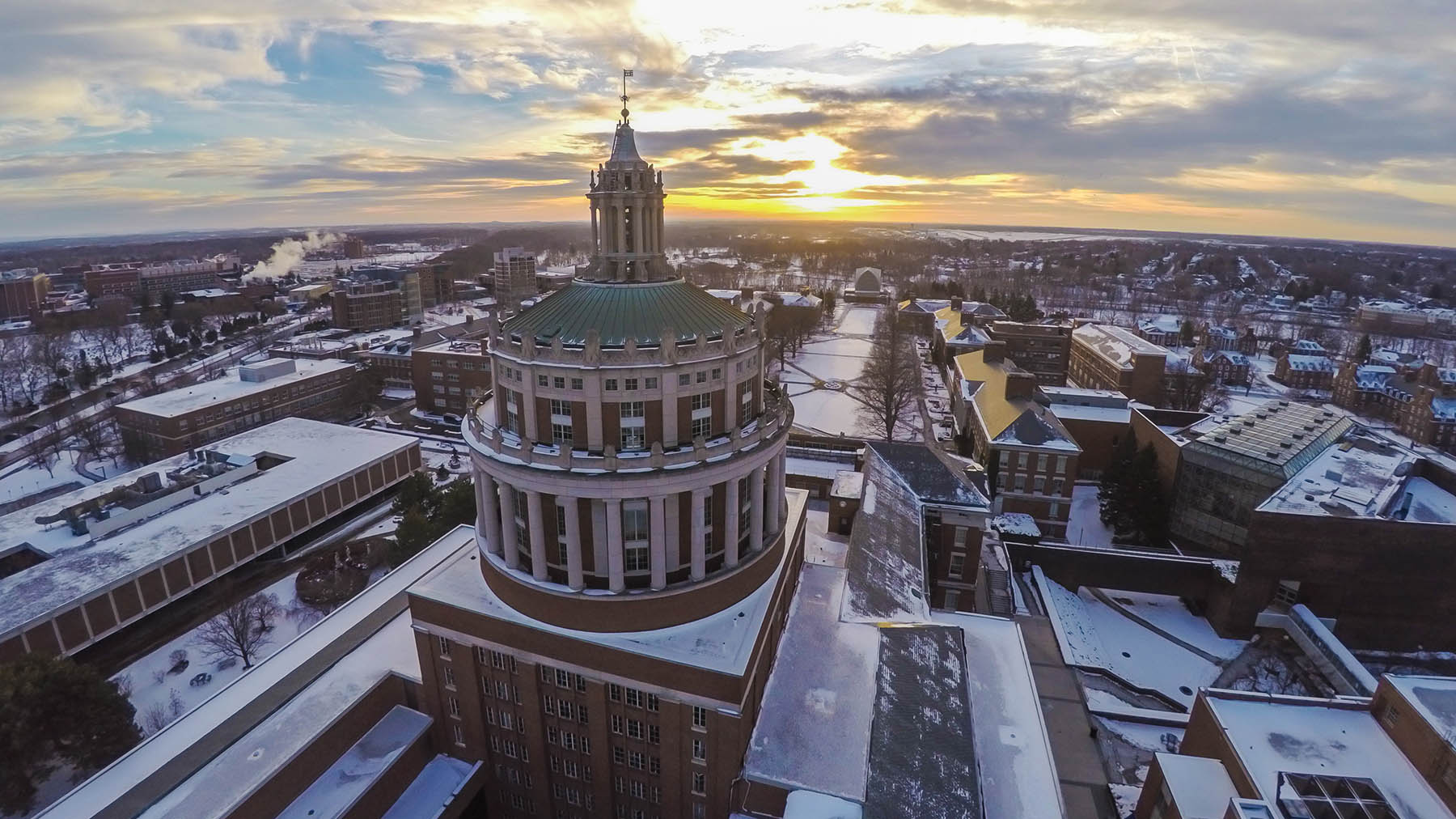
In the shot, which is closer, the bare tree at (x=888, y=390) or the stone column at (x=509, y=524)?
the stone column at (x=509, y=524)

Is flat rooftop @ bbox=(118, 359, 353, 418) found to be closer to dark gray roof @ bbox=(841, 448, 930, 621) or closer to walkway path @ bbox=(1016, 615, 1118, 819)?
dark gray roof @ bbox=(841, 448, 930, 621)

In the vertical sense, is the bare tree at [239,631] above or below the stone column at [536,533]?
below

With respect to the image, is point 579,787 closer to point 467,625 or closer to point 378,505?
point 467,625

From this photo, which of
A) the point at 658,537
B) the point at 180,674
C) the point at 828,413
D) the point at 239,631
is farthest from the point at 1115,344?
the point at 180,674

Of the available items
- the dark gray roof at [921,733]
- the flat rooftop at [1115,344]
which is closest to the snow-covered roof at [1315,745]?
the dark gray roof at [921,733]

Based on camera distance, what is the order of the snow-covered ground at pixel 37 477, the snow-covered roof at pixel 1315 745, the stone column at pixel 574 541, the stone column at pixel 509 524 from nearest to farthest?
the snow-covered roof at pixel 1315 745
the stone column at pixel 574 541
the stone column at pixel 509 524
the snow-covered ground at pixel 37 477

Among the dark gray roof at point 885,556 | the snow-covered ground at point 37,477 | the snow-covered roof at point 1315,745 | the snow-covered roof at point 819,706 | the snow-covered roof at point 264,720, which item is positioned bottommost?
the snow-covered ground at point 37,477

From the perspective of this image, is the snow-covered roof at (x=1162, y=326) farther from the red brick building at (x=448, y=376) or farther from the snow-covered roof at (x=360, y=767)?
the snow-covered roof at (x=360, y=767)
